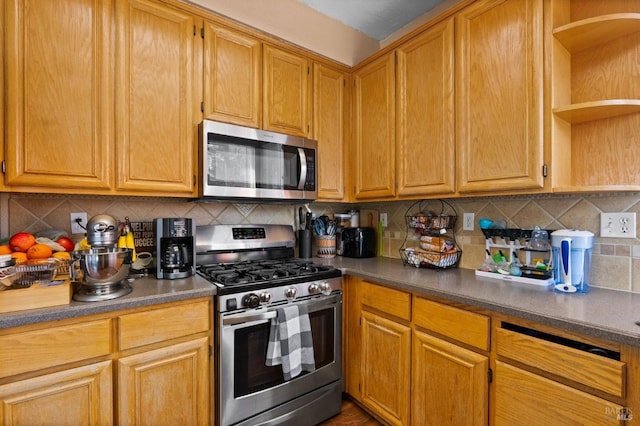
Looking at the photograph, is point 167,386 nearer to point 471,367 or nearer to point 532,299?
point 471,367

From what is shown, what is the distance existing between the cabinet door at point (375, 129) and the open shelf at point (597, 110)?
0.91m

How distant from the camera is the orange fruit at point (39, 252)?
1290 millimetres

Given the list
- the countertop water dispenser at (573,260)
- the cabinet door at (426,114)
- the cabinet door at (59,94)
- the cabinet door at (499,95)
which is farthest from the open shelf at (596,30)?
the cabinet door at (59,94)

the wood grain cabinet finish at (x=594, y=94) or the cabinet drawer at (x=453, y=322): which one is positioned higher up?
the wood grain cabinet finish at (x=594, y=94)

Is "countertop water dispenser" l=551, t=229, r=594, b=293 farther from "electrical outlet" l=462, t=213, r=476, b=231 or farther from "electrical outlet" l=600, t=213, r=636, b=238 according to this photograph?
"electrical outlet" l=462, t=213, r=476, b=231

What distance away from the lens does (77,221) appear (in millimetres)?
1631

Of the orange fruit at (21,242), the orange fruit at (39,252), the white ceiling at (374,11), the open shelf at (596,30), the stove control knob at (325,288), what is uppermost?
the white ceiling at (374,11)

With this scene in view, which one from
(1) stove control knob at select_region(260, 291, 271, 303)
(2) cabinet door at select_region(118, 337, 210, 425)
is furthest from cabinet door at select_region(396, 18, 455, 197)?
(2) cabinet door at select_region(118, 337, 210, 425)

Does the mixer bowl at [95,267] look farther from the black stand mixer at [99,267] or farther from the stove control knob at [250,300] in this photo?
the stove control knob at [250,300]

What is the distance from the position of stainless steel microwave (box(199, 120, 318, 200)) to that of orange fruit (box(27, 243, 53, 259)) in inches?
27.8

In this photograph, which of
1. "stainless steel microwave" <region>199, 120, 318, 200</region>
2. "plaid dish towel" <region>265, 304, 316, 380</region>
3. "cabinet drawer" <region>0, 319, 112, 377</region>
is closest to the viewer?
"cabinet drawer" <region>0, 319, 112, 377</region>

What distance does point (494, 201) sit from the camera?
5.88 feet

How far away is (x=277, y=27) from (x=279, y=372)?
7.33 ft

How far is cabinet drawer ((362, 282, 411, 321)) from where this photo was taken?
1.55m
